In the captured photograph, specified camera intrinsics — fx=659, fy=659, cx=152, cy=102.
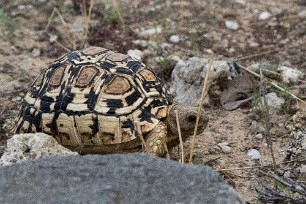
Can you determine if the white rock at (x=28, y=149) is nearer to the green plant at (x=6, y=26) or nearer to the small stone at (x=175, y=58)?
the small stone at (x=175, y=58)

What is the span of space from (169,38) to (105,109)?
234 centimetres

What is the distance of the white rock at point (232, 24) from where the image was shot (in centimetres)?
592

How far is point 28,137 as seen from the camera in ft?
10.2

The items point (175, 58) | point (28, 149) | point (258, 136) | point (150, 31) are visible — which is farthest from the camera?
point (150, 31)

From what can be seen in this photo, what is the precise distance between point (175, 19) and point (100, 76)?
2.68 m

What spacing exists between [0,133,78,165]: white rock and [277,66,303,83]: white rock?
218cm

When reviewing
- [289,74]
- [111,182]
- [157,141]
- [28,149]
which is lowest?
[289,74]

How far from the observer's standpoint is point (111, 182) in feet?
7.66

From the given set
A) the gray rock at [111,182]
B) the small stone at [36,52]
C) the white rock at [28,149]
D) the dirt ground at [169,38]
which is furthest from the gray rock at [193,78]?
the gray rock at [111,182]

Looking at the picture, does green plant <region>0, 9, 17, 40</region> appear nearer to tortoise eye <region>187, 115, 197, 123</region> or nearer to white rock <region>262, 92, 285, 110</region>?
white rock <region>262, 92, 285, 110</region>

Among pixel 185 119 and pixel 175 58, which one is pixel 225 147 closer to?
pixel 185 119

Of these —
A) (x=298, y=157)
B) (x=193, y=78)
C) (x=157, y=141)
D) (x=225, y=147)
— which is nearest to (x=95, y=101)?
(x=157, y=141)

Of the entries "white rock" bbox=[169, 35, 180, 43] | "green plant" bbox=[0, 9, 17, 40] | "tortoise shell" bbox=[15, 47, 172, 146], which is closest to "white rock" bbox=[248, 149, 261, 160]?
"tortoise shell" bbox=[15, 47, 172, 146]

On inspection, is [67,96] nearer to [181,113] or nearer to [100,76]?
[100,76]
